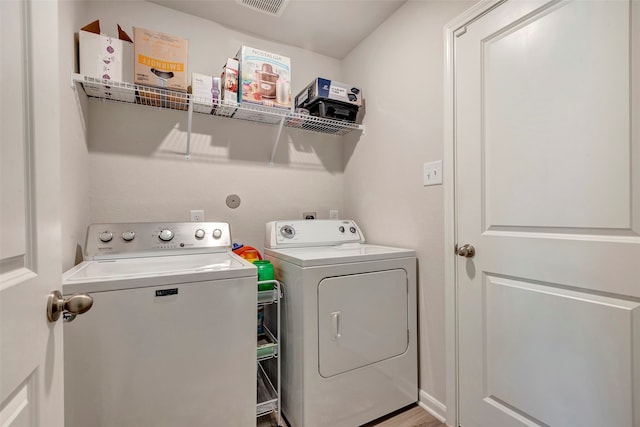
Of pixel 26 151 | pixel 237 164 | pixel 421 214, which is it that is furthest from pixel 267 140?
pixel 26 151

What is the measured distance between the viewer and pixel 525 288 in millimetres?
1246

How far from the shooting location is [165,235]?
5.18 feet

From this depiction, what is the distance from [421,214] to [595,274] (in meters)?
0.80

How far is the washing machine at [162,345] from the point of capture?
101 cm

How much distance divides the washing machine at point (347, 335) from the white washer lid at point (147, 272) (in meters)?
0.34

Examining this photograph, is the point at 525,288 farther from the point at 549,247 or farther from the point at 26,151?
the point at 26,151

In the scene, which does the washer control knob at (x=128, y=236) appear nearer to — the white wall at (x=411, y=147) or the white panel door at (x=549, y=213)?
the white wall at (x=411, y=147)

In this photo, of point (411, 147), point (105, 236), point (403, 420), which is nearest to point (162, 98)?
point (105, 236)

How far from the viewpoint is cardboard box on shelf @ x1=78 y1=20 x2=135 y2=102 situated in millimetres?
1422

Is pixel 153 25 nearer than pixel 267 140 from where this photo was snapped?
Yes

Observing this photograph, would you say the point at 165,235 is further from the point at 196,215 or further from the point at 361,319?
the point at 361,319

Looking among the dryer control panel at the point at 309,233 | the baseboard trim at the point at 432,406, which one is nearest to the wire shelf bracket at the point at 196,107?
the dryer control panel at the point at 309,233

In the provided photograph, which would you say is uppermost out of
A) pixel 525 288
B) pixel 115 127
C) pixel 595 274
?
pixel 115 127

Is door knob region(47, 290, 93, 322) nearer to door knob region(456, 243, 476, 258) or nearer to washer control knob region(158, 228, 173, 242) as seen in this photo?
washer control knob region(158, 228, 173, 242)
